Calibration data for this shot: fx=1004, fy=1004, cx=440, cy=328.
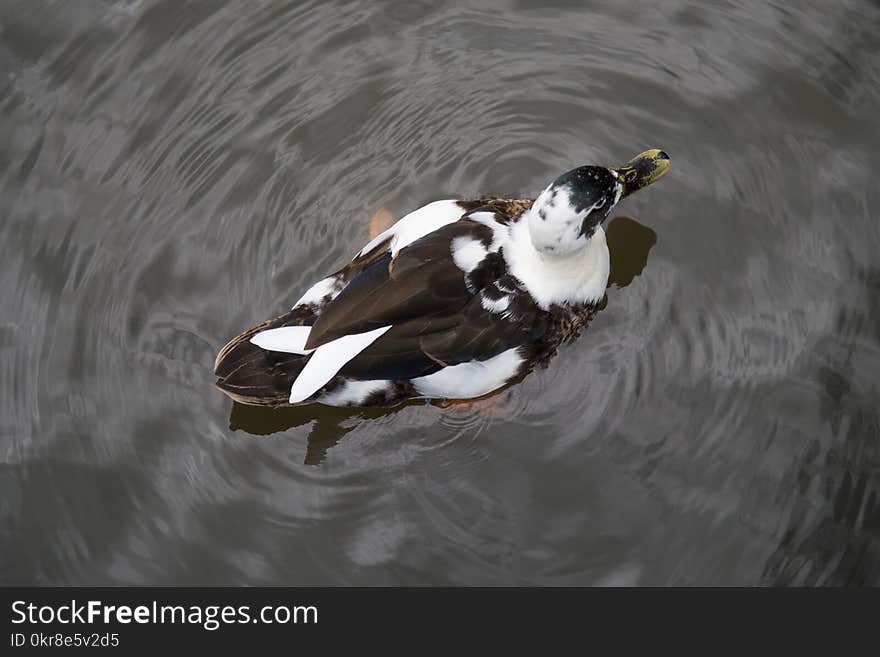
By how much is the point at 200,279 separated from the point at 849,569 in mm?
3629

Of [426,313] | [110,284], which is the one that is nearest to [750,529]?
[426,313]

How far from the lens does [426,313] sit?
4.59 metres

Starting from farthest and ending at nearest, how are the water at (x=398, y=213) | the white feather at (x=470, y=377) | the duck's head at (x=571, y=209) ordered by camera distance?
the water at (x=398, y=213) < the white feather at (x=470, y=377) < the duck's head at (x=571, y=209)

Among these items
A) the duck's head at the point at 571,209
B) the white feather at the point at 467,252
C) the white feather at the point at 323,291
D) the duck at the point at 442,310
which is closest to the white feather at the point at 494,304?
the duck at the point at 442,310

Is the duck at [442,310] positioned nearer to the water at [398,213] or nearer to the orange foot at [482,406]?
the orange foot at [482,406]

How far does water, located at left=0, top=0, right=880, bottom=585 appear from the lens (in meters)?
4.91

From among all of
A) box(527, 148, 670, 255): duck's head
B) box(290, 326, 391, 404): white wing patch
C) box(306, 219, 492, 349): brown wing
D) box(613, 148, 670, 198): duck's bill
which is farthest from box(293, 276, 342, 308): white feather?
box(613, 148, 670, 198): duck's bill

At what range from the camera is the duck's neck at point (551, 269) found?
15.8 feet

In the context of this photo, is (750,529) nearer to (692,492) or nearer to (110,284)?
(692,492)

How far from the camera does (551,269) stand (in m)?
4.82

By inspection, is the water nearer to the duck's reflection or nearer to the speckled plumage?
the duck's reflection

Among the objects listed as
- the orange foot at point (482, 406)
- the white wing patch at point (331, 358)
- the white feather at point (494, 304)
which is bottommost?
the white wing patch at point (331, 358)

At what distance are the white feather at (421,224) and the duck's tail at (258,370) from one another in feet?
1.75

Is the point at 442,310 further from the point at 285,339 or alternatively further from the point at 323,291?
the point at 285,339
